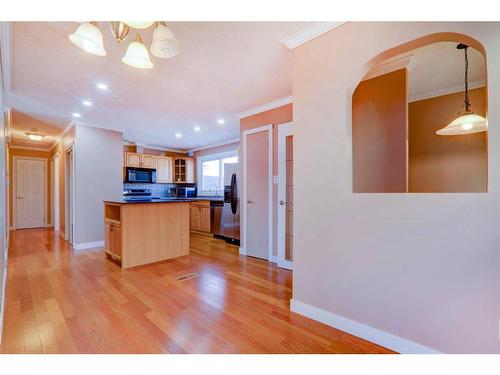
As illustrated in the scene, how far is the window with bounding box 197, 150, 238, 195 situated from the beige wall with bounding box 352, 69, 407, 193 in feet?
13.5

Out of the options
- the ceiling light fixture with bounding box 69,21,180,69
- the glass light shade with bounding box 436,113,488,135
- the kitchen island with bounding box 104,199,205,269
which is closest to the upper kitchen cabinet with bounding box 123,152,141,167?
the kitchen island with bounding box 104,199,205,269

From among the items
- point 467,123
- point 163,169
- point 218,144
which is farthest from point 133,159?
point 467,123

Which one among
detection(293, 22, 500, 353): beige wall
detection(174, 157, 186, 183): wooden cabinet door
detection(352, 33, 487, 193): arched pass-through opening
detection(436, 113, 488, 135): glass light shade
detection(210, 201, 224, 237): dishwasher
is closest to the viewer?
detection(293, 22, 500, 353): beige wall

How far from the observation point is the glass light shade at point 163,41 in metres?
1.45

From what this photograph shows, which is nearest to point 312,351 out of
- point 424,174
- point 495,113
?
point 495,113

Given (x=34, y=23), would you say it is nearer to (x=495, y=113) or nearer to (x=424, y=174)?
(x=495, y=113)

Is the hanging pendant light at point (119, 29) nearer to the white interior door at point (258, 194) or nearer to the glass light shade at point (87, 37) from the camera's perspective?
the glass light shade at point (87, 37)

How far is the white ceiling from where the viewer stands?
1855 millimetres

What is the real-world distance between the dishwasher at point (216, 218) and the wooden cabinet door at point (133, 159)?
2395 mm

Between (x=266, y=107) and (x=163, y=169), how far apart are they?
13.9 feet

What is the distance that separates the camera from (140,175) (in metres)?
5.96

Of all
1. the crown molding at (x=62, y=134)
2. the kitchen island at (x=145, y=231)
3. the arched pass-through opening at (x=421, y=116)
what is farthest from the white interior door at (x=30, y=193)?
the arched pass-through opening at (x=421, y=116)

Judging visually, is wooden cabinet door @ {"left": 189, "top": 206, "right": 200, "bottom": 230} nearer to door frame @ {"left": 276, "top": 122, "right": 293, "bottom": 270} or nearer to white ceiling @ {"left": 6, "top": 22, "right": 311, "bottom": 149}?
white ceiling @ {"left": 6, "top": 22, "right": 311, "bottom": 149}

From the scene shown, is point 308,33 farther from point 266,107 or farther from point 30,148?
point 30,148
